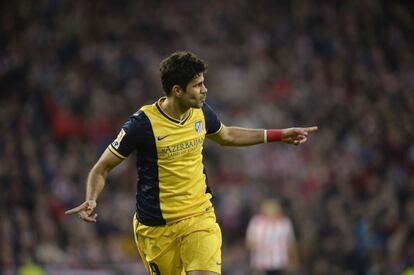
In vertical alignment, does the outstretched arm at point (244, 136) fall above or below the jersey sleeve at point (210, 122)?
below

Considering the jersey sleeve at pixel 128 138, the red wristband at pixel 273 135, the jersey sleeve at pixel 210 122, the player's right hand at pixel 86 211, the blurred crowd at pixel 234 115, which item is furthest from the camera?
the blurred crowd at pixel 234 115

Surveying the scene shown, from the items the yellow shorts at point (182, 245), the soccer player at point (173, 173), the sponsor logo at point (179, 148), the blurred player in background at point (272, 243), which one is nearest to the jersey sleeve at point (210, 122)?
the soccer player at point (173, 173)

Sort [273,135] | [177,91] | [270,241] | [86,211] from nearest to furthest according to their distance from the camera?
1. [86,211]
2. [177,91]
3. [273,135]
4. [270,241]

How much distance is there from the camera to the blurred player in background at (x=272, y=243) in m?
13.6

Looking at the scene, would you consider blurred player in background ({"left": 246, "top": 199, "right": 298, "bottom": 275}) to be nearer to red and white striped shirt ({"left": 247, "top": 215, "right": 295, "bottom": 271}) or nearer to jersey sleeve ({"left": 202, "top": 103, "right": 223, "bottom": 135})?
red and white striped shirt ({"left": 247, "top": 215, "right": 295, "bottom": 271})

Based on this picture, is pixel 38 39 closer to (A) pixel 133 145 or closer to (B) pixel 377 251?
(B) pixel 377 251

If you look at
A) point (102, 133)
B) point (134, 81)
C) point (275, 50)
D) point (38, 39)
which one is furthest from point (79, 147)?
point (275, 50)

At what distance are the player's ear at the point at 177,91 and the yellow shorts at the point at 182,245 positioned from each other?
92cm

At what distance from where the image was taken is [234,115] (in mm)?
16344

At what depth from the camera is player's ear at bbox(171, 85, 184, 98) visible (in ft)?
21.9

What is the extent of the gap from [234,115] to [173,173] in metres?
9.63

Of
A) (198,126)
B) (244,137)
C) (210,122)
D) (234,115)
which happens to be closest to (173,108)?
(198,126)

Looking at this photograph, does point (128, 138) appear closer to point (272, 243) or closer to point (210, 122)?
point (210, 122)

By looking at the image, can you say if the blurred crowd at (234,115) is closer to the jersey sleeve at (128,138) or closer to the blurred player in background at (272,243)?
the blurred player in background at (272,243)
